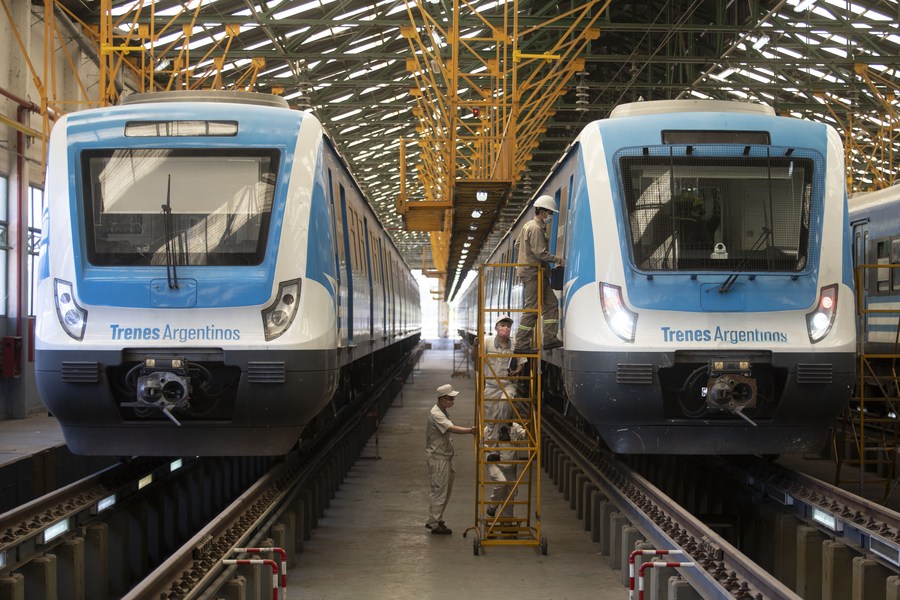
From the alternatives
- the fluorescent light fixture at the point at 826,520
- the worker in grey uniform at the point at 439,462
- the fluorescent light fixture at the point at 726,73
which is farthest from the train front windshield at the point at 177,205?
the fluorescent light fixture at the point at 726,73

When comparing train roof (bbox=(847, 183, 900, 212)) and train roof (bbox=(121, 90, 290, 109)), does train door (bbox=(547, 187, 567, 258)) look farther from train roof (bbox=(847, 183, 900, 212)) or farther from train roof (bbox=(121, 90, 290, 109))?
train roof (bbox=(847, 183, 900, 212))

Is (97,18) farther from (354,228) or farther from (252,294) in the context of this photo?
(252,294)

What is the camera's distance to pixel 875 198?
14.4 m

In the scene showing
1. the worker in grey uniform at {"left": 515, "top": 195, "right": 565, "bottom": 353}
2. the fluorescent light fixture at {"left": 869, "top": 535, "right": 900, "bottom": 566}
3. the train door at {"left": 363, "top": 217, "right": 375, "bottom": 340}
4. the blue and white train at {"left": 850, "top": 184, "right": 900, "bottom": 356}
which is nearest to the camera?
the fluorescent light fixture at {"left": 869, "top": 535, "right": 900, "bottom": 566}

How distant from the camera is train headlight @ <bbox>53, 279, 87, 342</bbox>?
22.8 ft

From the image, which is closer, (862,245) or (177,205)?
(177,205)

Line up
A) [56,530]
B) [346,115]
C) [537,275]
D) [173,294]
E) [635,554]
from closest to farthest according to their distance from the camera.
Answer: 1. [635,554]
2. [56,530]
3. [173,294]
4. [537,275]
5. [346,115]

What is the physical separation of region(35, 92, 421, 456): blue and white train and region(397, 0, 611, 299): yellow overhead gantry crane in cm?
594

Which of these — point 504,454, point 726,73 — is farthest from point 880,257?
point 726,73

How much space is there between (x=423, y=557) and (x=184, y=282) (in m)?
2.73

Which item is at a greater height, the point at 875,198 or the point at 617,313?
the point at 875,198

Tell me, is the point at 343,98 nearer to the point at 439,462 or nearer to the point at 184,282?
the point at 439,462

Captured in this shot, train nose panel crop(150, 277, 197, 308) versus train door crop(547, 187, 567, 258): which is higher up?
train door crop(547, 187, 567, 258)

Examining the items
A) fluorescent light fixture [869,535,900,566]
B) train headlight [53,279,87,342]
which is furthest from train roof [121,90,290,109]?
fluorescent light fixture [869,535,900,566]
